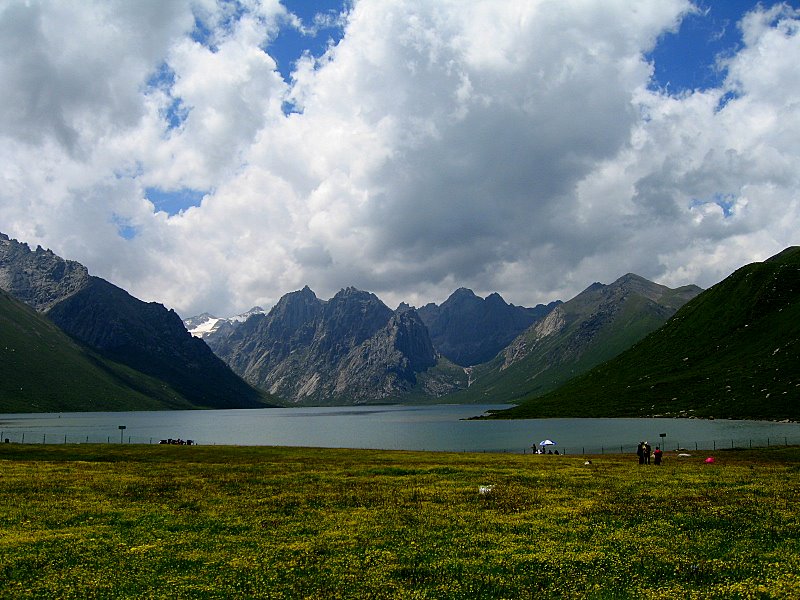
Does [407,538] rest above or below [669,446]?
above

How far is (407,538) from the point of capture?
95.6ft

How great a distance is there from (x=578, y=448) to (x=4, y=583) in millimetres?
122899

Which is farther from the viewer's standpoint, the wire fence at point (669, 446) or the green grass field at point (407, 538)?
the wire fence at point (669, 446)

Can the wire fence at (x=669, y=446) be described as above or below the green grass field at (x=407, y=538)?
below

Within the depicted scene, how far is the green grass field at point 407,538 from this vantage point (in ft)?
70.8

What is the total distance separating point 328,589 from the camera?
2130cm

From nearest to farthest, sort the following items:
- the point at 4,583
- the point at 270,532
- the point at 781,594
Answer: the point at 781,594 < the point at 4,583 < the point at 270,532

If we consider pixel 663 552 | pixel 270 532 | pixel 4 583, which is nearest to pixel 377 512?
pixel 270 532

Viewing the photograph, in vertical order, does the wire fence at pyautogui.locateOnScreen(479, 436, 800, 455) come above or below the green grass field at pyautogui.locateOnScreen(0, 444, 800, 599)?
below

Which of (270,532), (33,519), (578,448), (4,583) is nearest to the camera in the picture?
(4,583)

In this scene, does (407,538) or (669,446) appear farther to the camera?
(669,446)

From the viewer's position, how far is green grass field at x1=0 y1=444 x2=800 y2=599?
70.8ft

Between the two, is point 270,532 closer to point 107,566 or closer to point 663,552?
point 107,566

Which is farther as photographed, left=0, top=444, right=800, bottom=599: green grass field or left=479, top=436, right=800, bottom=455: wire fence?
left=479, top=436, right=800, bottom=455: wire fence
